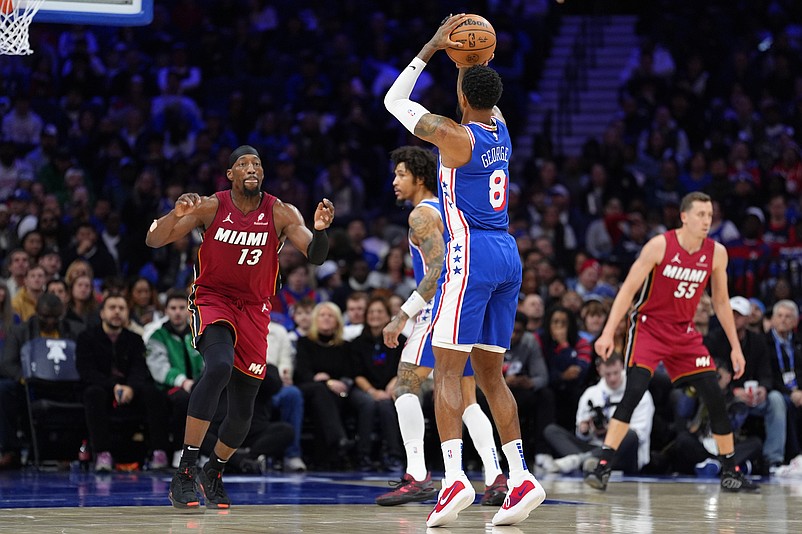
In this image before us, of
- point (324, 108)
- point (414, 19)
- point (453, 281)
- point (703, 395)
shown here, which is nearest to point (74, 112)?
point (324, 108)

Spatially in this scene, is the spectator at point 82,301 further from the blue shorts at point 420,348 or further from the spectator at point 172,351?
the blue shorts at point 420,348

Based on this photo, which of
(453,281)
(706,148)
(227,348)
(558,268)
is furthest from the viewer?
(706,148)

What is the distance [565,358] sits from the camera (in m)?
13.4

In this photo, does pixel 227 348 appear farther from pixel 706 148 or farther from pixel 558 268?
pixel 706 148

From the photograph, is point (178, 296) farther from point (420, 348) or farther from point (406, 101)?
point (406, 101)

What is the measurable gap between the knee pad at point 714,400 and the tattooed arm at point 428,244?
2989 millimetres

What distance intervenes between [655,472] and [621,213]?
5645 mm

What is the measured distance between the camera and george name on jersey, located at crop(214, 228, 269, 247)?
8.16 meters

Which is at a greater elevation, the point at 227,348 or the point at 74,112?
the point at 74,112

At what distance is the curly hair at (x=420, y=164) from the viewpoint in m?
8.90


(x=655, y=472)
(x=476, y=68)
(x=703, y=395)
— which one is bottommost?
(x=655, y=472)

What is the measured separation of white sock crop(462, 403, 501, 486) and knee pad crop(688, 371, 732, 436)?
9.43 ft

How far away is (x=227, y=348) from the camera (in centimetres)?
789

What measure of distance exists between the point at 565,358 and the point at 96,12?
20.8 feet
